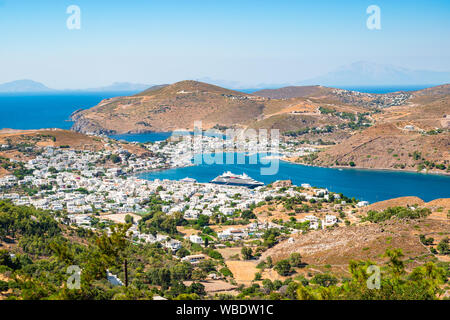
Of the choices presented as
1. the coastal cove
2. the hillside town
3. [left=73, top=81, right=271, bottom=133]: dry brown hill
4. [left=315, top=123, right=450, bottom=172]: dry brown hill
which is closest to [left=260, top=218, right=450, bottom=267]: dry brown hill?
the hillside town

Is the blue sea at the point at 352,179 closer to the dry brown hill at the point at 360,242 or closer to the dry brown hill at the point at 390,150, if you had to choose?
the dry brown hill at the point at 390,150

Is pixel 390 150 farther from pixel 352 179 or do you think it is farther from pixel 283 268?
pixel 283 268

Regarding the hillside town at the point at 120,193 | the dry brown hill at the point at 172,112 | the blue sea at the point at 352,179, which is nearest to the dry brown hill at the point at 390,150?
the blue sea at the point at 352,179

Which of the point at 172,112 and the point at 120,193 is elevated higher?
the point at 172,112

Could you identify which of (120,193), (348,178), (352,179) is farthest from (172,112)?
(120,193)

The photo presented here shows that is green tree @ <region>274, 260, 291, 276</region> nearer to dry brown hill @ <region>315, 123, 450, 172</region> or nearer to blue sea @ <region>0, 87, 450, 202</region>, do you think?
blue sea @ <region>0, 87, 450, 202</region>

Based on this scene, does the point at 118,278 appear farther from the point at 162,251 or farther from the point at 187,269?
the point at 162,251

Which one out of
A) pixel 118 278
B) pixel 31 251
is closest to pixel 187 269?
pixel 118 278

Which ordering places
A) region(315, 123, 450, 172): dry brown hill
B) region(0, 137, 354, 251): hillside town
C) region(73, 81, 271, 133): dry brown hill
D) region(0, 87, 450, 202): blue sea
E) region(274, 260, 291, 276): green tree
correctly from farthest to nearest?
region(73, 81, 271, 133): dry brown hill → region(315, 123, 450, 172): dry brown hill → region(0, 87, 450, 202): blue sea → region(0, 137, 354, 251): hillside town → region(274, 260, 291, 276): green tree

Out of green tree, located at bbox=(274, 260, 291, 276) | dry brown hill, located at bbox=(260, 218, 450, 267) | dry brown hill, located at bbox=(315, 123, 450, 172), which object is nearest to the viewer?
green tree, located at bbox=(274, 260, 291, 276)
